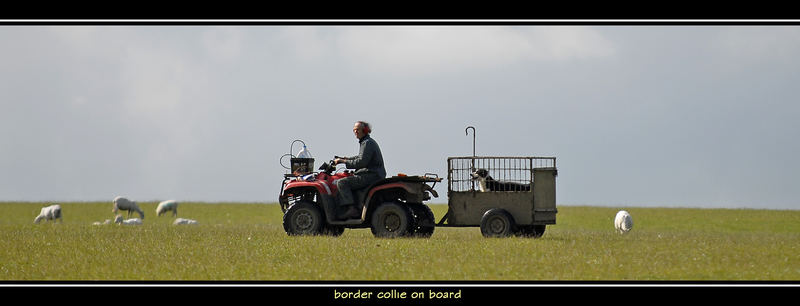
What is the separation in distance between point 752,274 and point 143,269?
364 inches

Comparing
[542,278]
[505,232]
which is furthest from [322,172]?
[542,278]

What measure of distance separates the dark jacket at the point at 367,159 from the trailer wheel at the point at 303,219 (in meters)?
1.36

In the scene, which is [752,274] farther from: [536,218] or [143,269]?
[143,269]

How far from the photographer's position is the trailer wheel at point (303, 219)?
20641 millimetres

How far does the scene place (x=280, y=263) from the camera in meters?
15.1

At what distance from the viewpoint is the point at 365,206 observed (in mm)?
20109

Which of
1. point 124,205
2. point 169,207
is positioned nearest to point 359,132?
point 124,205

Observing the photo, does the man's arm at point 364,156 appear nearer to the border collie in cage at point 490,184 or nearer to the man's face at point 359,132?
the man's face at point 359,132

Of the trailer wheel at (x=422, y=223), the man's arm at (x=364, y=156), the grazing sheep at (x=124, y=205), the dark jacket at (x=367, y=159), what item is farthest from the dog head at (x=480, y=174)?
the grazing sheep at (x=124, y=205)

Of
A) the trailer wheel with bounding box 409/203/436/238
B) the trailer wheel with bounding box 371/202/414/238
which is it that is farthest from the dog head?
the trailer wheel with bounding box 371/202/414/238

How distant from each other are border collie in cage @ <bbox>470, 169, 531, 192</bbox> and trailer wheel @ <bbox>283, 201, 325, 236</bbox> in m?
3.62

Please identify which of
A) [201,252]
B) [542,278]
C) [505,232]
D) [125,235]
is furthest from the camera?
[125,235]

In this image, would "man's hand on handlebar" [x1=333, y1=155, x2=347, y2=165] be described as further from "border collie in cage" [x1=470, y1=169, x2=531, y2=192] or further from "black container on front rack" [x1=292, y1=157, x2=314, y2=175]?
"border collie in cage" [x1=470, y1=169, x2=531, y2=192]

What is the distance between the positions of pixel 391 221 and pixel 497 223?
2307 millimetres
